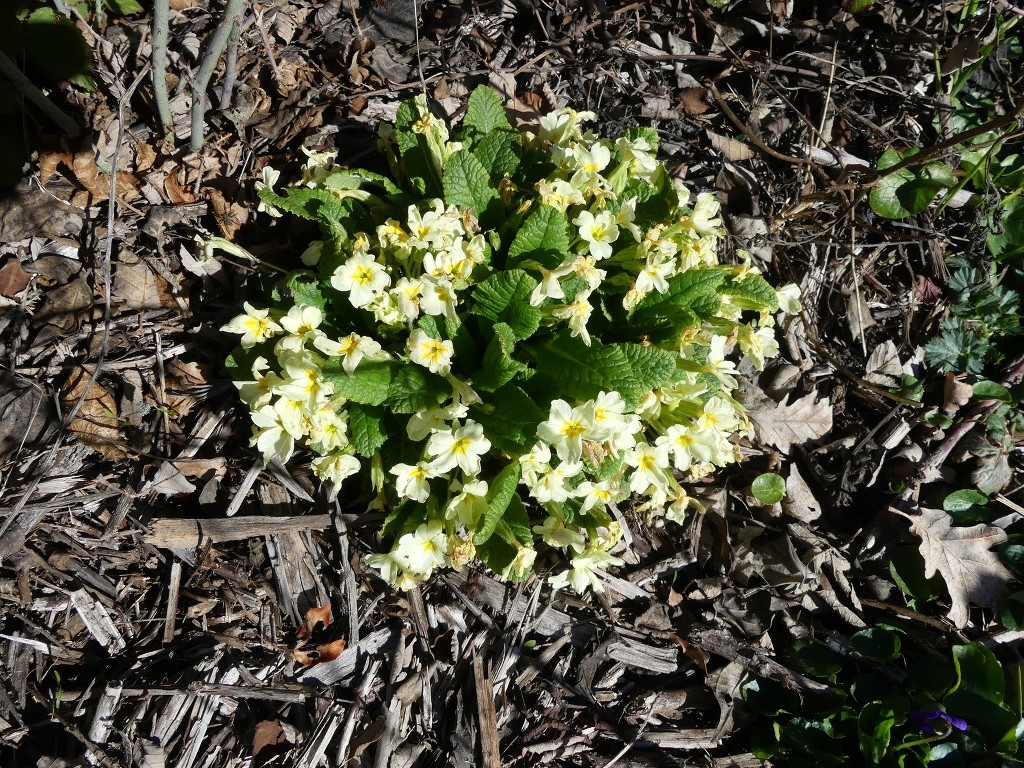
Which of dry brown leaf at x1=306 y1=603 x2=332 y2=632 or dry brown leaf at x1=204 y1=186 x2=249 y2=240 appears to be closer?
dry brown leaf at x1=306 y1=603 x2=332 y2=632

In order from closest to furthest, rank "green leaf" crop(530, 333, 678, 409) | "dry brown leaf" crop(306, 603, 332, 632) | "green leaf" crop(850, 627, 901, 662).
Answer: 1. "green leaf" crop(530, 333, 678, 409)
2. "dry brown leaf" crop(306, 603, 332, 632)
3. "green leaf" crop(850, 627, 901, 662)

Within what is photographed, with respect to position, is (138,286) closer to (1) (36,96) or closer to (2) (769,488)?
(1) (36,96)

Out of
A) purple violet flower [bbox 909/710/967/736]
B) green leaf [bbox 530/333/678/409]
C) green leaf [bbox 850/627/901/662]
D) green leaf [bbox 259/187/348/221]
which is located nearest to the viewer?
green leaf [bbox 530/333/678/409]

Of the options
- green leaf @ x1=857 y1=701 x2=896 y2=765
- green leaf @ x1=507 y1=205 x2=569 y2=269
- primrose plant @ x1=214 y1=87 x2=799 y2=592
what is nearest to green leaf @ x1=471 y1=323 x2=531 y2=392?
primrose plant @ x1=214 y1=87 x2=799 y2=592

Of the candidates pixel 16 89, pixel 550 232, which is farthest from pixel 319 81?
pixel 550 232

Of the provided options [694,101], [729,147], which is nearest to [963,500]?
[729,147]

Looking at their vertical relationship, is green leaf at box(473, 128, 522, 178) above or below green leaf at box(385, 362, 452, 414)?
above

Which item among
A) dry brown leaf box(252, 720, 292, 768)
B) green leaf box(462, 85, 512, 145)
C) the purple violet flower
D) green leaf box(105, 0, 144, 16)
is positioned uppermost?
green leaf box(105, 0, 144, 16)

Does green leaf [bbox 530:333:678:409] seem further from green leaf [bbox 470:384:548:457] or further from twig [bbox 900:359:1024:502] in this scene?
twig [bbox 900:359:1024:502]
